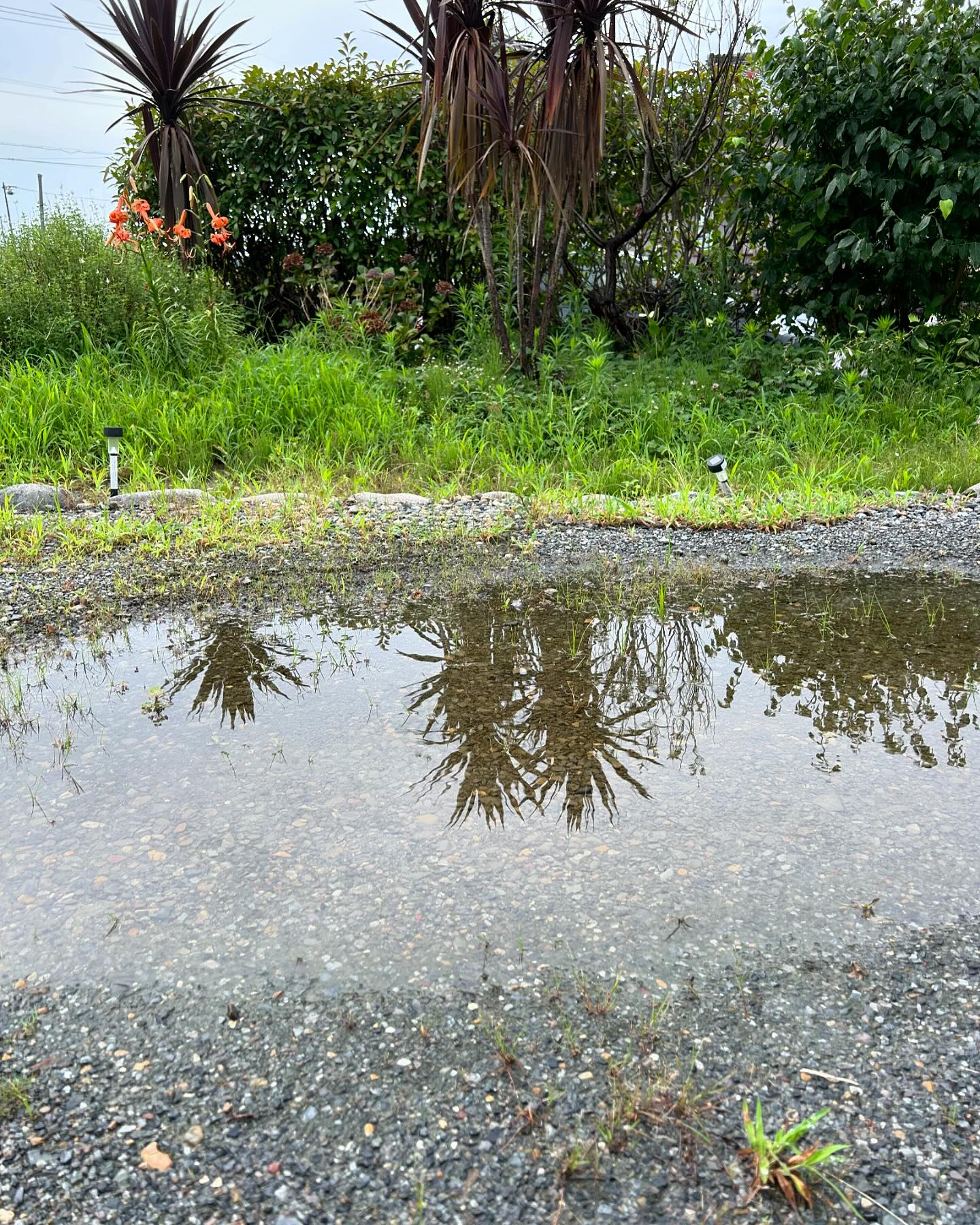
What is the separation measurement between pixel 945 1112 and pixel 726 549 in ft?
10.1

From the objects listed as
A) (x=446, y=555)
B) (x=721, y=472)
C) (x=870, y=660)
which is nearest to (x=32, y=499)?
(x=446, y=555)

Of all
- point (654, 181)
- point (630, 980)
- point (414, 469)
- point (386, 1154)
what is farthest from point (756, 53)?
point (386, 1154)

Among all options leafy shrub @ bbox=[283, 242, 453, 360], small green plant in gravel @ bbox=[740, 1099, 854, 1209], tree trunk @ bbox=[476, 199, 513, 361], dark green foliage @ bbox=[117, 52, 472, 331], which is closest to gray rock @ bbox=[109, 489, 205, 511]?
leafy shrub @ bbox=[283, 242, 453, 360]

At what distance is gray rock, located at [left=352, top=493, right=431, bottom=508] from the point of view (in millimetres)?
4805

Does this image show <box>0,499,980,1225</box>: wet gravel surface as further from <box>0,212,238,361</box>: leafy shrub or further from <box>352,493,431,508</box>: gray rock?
<box>0,212,238,361</box>: leafy shrub

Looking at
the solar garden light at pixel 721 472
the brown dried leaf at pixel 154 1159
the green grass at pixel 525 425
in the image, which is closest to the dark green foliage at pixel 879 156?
the green grass at pixel 525 425

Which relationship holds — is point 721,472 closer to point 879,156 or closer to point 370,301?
point 879,156

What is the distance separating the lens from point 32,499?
4.68 meters

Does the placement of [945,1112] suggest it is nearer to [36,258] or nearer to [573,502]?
[573,502]

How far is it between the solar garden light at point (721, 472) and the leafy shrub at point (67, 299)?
11.3ft

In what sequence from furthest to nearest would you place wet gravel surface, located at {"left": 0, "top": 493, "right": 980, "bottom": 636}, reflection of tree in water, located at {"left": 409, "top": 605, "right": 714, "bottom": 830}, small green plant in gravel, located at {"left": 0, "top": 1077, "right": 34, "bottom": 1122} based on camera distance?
wet gravel surface, located at {"left": 0, "top": 493, "right": 980, "bottom": 636} → reflection of tree in water, located at {"left": 409, "top": 605, "right": 714, "bottom": 830} → small green plant in gravel, located at {"left": 0, "top": 1077, "right": 34, "bottom": 1122}

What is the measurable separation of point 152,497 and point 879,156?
516 cm

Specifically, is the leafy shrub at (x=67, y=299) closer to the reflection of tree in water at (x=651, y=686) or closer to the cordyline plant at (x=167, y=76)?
the cordyline plant at (x=167, y=76)

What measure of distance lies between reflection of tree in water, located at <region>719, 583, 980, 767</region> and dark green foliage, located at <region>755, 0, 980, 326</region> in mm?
3423
